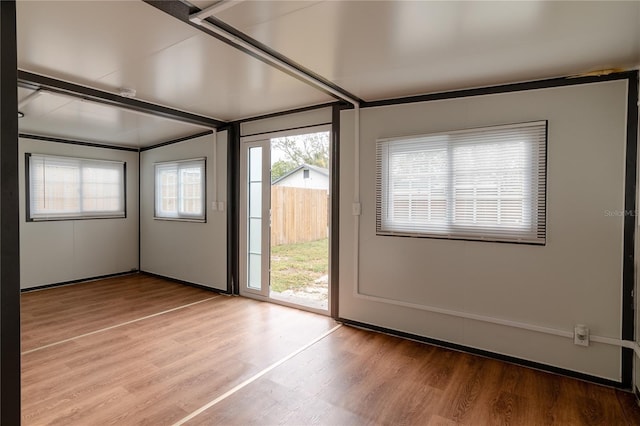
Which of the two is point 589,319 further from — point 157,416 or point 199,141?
point 199,141

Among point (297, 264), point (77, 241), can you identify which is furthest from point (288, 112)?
point (77, 241)

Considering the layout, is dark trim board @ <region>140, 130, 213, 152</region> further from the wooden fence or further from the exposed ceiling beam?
the exposed ceiling beam

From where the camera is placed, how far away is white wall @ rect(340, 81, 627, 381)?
8.18 ft

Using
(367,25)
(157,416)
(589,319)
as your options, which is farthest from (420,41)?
(157,416)

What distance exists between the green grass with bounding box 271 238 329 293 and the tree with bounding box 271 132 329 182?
5.91 ft

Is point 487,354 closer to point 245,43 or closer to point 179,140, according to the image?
point 245,43

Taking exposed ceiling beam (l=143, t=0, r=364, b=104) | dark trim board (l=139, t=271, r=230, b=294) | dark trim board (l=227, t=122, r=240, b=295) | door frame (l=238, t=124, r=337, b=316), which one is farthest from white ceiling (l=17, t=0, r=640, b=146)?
dark trim board (l=139, t=271, r=230, b=294)

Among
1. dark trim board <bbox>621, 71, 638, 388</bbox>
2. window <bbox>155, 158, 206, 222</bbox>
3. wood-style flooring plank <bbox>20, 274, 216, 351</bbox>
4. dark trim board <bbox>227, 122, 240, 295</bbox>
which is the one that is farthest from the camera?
window <bbox>155, 158, 206, 222</bbox>

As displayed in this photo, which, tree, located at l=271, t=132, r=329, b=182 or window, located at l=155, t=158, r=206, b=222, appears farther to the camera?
tree, located at l=271, t=132, r=329, b=182

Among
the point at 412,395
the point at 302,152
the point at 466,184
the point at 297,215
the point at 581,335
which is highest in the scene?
the point at 302,152

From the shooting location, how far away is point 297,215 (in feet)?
25.8

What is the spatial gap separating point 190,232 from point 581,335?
485 cm

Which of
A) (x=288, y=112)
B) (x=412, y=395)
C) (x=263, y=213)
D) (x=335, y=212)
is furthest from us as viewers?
(x=263, y=213)

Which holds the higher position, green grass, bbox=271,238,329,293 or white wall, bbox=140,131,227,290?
white wall, bbox=140,131,227,290
